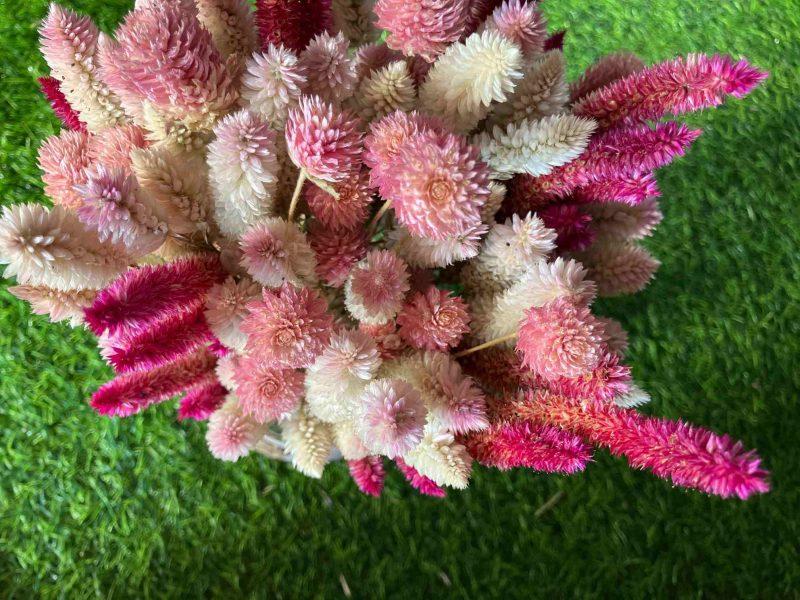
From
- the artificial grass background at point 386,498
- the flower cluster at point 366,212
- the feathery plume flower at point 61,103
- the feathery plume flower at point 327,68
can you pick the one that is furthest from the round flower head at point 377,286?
the artificial grass background at point 386,498

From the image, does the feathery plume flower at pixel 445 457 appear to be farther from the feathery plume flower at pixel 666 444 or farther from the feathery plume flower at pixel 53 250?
the feathery plume flower at pixel 53 250

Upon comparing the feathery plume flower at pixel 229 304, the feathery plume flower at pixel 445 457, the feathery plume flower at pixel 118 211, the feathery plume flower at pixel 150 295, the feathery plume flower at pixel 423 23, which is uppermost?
the feathery plume flower at pixel 423 23

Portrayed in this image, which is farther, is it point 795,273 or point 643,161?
point 795,273

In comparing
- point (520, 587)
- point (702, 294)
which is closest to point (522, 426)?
point (520, 587)

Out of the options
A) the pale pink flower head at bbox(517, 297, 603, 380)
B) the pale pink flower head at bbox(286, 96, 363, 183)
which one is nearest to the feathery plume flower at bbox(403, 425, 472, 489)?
the pale pink flower head at bbox(517, 297, 603, 380)

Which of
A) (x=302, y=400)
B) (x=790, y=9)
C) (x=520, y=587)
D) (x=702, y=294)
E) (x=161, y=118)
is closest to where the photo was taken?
(x=161, y=118)

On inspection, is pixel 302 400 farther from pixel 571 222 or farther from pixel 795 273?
pixel 795 273

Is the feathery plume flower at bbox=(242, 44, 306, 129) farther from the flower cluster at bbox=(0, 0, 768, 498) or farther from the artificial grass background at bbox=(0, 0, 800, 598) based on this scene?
the artificial grass background at bbox=(0, 0, 800, 598)
